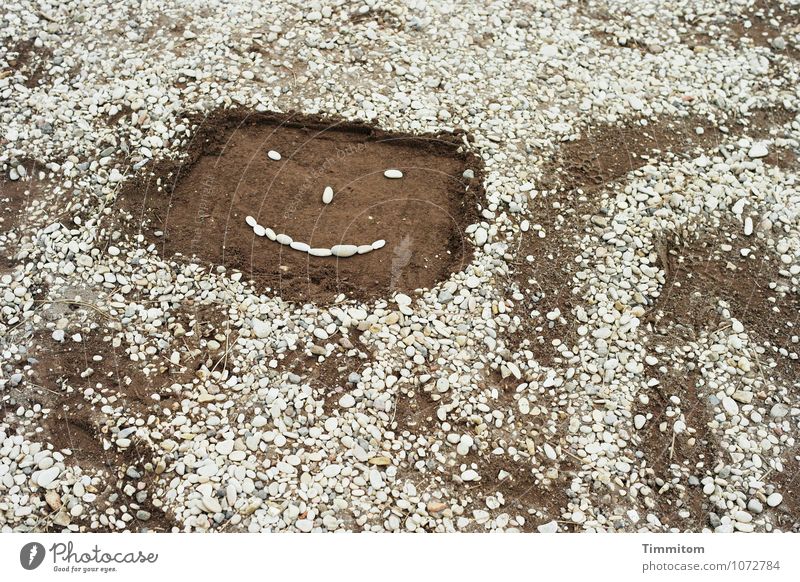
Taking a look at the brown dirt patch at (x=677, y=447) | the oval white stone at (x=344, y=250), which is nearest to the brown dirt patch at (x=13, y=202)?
the oval white stone at (x=344, y=250)

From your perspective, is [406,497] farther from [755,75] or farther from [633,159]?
[755,75]

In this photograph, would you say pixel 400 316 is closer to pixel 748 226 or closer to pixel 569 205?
pixel 569 205

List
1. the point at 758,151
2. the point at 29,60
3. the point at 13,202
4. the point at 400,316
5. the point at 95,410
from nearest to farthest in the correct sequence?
the point at 95,410
the point at 400,316
the point at 13,202
the point at 758,151
the point at 29,60

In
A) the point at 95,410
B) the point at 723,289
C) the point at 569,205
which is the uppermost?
the point at 569,205

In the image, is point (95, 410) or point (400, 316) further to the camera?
point (400, 316)

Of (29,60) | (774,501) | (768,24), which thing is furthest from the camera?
(768,24)

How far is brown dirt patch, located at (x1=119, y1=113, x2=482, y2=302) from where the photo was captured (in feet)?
17.2

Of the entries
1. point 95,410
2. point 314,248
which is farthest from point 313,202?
point 95,410

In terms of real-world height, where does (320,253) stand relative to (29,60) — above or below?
below

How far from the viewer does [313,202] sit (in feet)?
18.2
